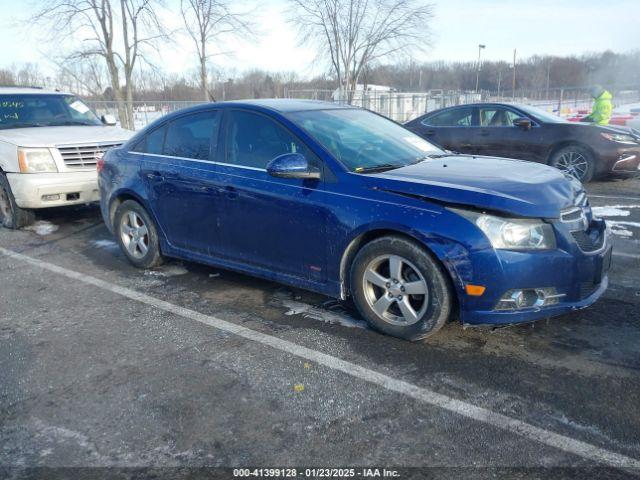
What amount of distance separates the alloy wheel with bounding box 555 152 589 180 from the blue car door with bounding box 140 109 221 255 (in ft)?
22.8

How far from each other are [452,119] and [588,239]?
23.4 feet

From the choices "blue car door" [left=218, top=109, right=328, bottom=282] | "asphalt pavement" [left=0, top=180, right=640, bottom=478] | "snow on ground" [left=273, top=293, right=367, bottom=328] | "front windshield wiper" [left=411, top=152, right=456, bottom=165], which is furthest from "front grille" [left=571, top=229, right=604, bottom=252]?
"blue car door" [left=218, top=109, right=328, bottom=282]

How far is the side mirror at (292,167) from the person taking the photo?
3826 millimetres

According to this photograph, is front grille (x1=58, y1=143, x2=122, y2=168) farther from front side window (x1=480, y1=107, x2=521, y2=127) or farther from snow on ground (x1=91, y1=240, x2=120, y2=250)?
front side window (x1=480, y1=107, x2=521, y2=127)

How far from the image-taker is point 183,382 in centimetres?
324

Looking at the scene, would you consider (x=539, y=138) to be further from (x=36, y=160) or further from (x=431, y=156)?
(x=36, y=160)

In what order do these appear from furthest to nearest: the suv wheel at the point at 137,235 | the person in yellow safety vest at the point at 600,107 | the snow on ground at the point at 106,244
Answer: the person in yellow safety vest at the point at 600,107 → the snow on ground at the point at 106,244 → the suv wheel at the point at 137,235

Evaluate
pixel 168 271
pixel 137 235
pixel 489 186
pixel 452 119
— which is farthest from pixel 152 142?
pixel 452 119

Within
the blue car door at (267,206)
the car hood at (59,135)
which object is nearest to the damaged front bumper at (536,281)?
the blue car door at (267,206)

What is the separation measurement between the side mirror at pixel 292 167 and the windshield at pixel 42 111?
576 cm

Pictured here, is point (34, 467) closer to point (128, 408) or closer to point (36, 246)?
point (128, 408)

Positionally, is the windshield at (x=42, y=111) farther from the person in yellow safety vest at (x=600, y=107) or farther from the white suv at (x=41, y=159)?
the person in yellow safety vest at (x=600, y=107)

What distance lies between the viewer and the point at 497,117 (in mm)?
9867

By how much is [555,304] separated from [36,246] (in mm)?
5904
